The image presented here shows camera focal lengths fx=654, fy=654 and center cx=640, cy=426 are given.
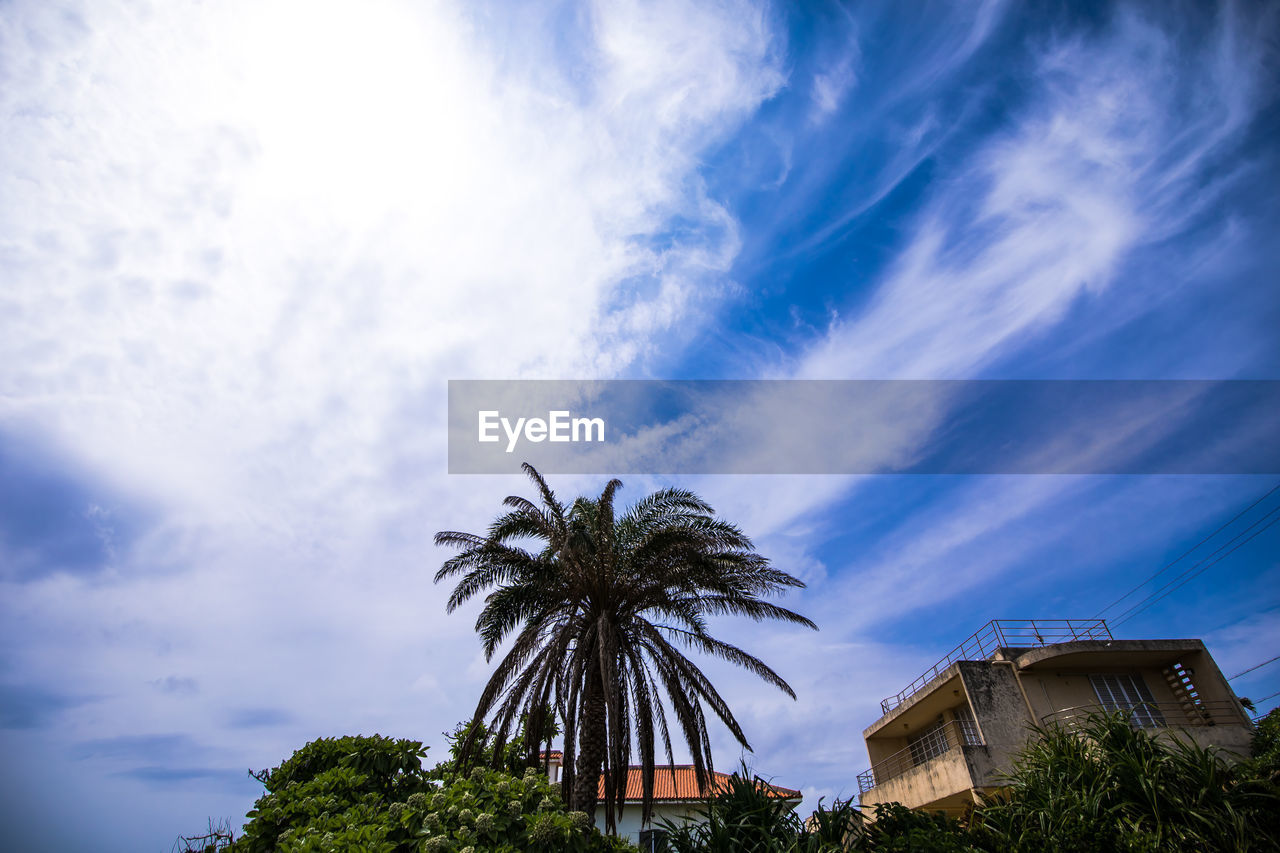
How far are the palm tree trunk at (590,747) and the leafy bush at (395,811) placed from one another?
21.2ft

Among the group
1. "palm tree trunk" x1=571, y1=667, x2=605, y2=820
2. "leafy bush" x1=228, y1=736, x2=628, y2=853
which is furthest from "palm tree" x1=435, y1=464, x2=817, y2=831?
"leafy bush" x1=228, y1=736, x2=628, y2=853

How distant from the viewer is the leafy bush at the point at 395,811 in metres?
7.16

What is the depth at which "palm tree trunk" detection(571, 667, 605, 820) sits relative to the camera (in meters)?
14.8

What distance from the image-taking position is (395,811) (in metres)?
7.81

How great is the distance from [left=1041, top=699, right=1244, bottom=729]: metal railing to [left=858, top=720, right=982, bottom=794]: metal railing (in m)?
2.79

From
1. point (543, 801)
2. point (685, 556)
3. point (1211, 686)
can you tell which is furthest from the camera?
point (1211, 686)

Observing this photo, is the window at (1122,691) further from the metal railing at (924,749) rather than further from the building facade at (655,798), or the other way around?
the building facade at (655,798)

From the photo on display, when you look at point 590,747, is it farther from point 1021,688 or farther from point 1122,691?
point 1122,691

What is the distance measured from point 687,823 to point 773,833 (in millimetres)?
1376

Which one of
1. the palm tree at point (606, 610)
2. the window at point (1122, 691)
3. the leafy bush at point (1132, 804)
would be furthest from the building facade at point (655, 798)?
the leafy bush at point (1132, 804)

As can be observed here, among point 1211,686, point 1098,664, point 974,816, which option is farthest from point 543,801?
point 1211,686

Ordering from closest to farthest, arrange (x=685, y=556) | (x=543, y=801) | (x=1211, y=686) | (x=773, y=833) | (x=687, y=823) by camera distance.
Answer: (x=543, y=801) < (x=773, y=833) < (x=687, y=823) < (x=685, y=556) < (x=1211, y=686)

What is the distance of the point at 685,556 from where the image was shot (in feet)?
52.2

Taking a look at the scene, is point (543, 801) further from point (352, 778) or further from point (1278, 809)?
point (1278, 809)
